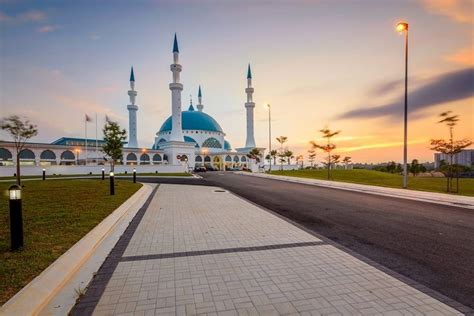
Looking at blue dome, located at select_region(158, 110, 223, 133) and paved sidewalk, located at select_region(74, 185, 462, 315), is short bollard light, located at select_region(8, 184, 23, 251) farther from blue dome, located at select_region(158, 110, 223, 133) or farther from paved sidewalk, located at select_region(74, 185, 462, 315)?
blue dome, located at select_region(158, 110, 223, 133)

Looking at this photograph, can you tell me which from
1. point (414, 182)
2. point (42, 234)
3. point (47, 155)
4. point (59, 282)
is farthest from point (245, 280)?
point (47, 155)

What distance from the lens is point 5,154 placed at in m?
46.1

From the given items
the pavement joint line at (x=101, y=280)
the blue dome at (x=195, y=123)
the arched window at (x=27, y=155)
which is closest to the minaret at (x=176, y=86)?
the arched window at (x=27, y=155)

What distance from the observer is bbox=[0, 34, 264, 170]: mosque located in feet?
172

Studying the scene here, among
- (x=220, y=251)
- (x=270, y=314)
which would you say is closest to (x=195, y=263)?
(x=220, y=251)

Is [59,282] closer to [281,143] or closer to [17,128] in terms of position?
[17,128]

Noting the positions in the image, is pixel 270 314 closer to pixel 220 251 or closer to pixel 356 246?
pixel 220 251

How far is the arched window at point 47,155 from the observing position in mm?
53275

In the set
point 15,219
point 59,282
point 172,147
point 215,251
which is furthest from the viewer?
point 172,147

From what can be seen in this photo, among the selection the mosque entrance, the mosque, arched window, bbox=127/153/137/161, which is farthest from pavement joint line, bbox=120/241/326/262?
the mosque entrance

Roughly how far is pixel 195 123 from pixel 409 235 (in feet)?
322

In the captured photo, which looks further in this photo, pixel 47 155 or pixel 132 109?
pixel 132 109

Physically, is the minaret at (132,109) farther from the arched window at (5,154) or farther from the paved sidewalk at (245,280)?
the paved sidewalk at (245,280)

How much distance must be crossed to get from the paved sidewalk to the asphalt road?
21.6 inches
